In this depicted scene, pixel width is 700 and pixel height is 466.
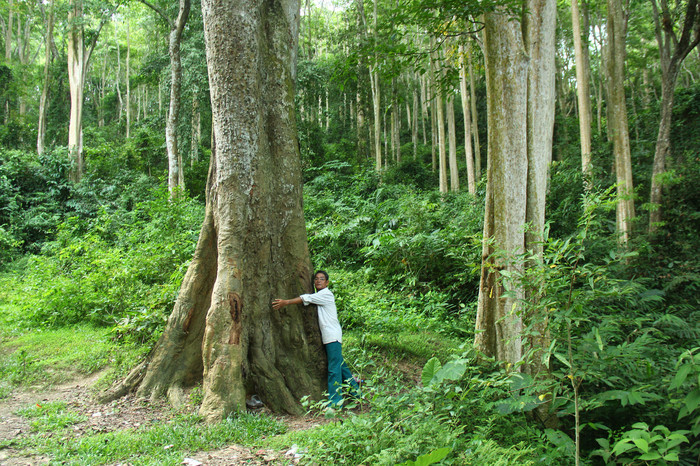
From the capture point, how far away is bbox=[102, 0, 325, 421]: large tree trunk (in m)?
4.92

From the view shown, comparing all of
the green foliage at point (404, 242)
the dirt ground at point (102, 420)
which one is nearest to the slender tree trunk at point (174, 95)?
the green foliage at point (404, 242)

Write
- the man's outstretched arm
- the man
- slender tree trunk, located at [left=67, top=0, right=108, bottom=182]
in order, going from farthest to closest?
slender tree trunk, located at [left=67, top=0, right=108, bottom=182], the man, the man's outstretched arm

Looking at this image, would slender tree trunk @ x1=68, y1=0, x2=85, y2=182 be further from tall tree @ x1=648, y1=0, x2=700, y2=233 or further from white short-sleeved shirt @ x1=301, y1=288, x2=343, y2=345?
tall tree @ x1=648, y1=0, x2=700, y2=233

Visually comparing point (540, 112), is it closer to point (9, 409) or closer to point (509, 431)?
point (509, 431)

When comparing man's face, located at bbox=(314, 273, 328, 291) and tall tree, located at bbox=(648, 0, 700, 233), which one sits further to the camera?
tall tree, located at bbox=(648, 0, 700, 233)

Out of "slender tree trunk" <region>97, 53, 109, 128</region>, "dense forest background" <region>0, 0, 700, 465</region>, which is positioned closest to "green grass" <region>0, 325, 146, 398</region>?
"dense forest background" <region>0, 0, 700, 465</region>

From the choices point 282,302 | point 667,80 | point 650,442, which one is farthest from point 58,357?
point 667,80

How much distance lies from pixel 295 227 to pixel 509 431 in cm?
319

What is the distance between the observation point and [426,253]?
32.7 feet

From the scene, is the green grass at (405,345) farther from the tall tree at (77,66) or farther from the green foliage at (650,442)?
the tall tree at (77,66)

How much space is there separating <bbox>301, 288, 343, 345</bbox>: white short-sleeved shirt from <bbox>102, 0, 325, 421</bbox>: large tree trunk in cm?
18

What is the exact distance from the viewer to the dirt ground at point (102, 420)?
12.1 ft

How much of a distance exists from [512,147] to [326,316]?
9.81 feet

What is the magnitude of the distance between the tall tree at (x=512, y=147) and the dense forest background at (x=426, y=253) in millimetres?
457
